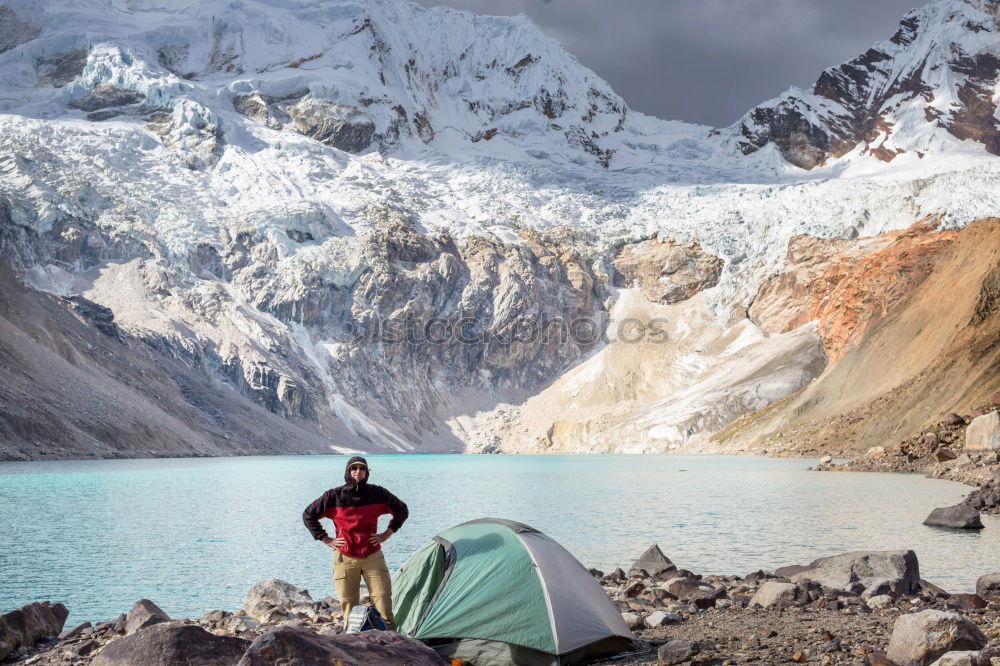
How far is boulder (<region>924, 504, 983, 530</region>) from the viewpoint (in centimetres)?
2627

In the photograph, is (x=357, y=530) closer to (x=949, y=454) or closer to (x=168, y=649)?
(x=168, y=649)

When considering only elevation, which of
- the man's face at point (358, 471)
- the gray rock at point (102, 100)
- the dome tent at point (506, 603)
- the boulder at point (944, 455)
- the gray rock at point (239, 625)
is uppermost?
the gray rock at point (102, 100)

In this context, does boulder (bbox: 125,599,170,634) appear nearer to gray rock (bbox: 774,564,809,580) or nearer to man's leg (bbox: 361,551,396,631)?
man's leg (bbox: 361,551,396,631)

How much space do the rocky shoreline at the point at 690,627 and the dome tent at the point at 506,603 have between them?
638 mm

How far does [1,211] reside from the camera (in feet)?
445

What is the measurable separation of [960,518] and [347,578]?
22.4 meters

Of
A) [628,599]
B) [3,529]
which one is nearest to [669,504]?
[628,599]

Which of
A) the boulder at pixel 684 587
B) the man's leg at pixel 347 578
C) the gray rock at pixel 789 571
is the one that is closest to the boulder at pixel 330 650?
the man's leg at pixel 347 578

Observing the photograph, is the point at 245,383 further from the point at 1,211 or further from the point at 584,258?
the point at 584,258

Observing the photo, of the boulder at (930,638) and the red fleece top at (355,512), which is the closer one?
the boulder at (930,638)

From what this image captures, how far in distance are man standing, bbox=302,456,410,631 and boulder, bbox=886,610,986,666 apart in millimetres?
6029

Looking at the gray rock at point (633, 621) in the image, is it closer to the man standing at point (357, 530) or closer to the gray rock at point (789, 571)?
the man standing at point (357, 530)

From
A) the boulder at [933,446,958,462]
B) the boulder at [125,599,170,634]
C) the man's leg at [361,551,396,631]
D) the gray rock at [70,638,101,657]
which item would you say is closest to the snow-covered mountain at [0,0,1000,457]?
the boulder at [933,446,958,462]

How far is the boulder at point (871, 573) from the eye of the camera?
1556cm
